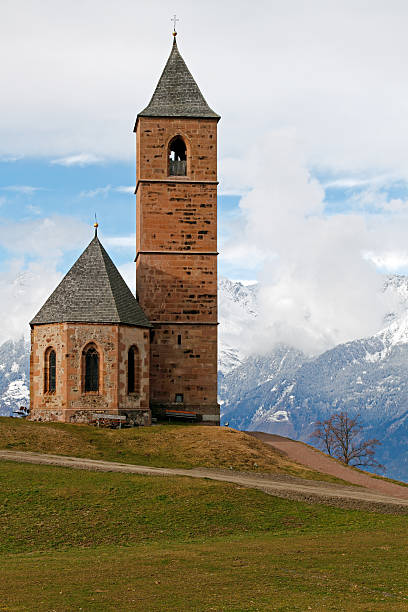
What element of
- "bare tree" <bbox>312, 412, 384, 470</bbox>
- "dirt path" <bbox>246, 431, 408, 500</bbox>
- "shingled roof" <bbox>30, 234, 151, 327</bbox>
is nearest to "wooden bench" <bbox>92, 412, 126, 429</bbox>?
"shingled roof" <bbox>30, 234, 151, 327</bbox>

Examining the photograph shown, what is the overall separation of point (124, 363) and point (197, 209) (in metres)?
13.7

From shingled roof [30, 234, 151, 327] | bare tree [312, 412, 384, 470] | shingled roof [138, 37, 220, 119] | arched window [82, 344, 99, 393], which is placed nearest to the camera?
arched window [82, 344, 99, 393]

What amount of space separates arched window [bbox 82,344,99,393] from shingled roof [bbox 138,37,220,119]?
61.1ft

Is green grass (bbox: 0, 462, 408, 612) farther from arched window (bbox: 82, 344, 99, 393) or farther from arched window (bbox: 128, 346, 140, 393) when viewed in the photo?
arched window (bbox: 128, 346, 140, 393)

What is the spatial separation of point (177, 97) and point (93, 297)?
17.7m

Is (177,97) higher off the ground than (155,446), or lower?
higher

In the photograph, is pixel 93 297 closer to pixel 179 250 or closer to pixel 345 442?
pixel 179 250

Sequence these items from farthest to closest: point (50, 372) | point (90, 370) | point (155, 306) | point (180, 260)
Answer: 1. point (180, 260)
2. point (155, 306)
3. point (50, 372)
4. point (90, 370)

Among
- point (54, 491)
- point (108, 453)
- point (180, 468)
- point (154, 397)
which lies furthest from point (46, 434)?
point (154, 397)

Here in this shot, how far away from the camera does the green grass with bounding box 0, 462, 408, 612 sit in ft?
69.0

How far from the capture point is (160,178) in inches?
2478

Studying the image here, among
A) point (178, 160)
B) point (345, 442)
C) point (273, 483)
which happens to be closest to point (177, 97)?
point (178, 160)

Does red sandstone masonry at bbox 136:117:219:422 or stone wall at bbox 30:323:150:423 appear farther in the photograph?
red sandstone masonry at bbox 136:117:219:422

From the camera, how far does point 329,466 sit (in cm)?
4997
